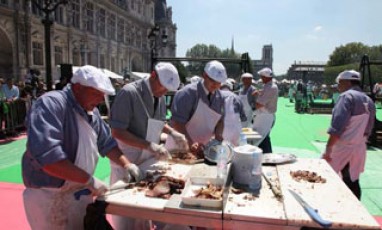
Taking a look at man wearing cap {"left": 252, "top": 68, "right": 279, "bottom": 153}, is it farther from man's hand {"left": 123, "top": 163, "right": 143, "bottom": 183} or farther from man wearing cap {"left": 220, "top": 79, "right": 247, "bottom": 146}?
man's hand {"left": 123, "top": 163, "right": 143, "bottom": 183}

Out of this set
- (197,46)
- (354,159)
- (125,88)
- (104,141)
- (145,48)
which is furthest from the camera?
(197,46)

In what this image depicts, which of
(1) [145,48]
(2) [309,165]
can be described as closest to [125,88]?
(2) [309,165]

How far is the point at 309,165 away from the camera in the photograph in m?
2.94

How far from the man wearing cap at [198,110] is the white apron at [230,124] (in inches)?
16.3

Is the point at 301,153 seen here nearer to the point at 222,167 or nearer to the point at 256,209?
the point at 222,167

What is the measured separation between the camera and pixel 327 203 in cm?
200

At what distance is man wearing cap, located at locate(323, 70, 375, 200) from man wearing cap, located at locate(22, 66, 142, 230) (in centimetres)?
259

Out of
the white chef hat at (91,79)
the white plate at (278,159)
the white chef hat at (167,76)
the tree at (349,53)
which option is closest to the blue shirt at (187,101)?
the white chef hat at (167,76)

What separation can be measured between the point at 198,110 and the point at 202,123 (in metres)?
0.17

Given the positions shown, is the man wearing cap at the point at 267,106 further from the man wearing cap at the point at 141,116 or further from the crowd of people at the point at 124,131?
the man wearing cap at the point at 141,116

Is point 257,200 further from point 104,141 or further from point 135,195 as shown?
point 104,141

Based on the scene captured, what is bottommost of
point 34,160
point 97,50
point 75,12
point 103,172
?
point 103,172

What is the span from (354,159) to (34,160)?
131 inches

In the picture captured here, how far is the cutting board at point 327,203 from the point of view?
175 centimetres
